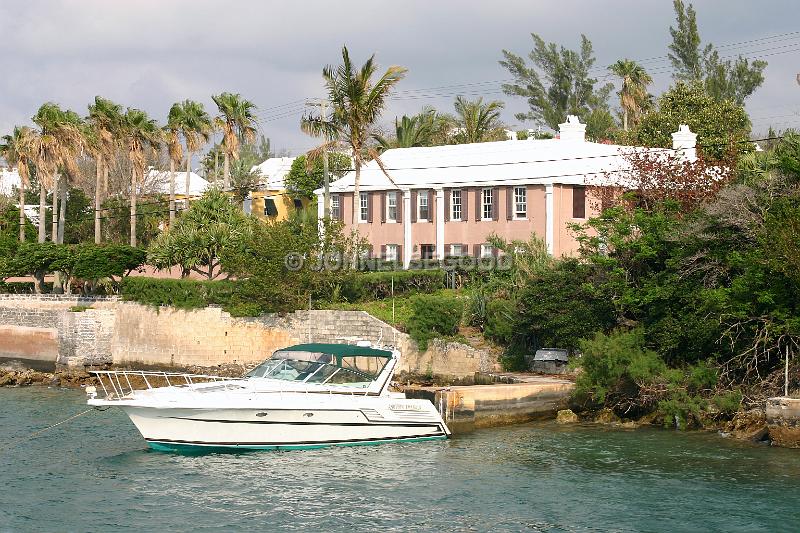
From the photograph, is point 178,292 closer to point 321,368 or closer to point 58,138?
point 58,138

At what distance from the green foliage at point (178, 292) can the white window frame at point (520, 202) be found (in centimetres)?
1307

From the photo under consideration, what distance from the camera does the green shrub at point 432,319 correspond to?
40.7 meters

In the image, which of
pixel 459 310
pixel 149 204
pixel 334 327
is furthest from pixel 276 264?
pixel 149 204

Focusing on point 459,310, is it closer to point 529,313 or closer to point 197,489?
point 529,313

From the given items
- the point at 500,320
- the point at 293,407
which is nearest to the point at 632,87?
the point at 500,320

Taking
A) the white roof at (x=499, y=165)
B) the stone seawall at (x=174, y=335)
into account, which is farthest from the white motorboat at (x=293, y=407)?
the white roof at (x=499, y=165)

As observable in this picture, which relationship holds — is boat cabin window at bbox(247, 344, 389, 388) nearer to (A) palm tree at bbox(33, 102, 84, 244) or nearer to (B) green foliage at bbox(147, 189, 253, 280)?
(B) green foliage at bbox(147, 189, 253, 280)

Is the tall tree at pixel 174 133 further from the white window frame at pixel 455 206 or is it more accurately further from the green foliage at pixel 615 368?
the green foliage at pixel 615 368

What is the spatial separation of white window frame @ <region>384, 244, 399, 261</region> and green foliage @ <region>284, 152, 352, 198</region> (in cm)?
2119

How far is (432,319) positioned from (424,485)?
15967 millimetres

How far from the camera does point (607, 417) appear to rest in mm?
33156

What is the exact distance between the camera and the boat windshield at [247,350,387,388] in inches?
1180

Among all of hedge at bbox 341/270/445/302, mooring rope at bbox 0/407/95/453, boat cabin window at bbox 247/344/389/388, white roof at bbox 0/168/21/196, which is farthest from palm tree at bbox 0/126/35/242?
white roof at bbox 0/168/21/196

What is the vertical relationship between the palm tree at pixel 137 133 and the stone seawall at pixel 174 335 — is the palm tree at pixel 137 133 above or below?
above
